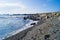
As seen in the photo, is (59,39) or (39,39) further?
(39,39)

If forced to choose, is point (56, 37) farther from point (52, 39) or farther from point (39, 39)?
point (39, 39)

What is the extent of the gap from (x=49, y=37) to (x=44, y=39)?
0.56 metres

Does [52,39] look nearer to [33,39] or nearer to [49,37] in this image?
[49,37]

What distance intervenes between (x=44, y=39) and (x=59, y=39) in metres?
1.28

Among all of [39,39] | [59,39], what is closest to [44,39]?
[39,39]

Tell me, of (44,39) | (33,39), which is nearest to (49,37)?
(44,39)

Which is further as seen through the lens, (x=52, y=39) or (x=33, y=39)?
(x=33, y=39)

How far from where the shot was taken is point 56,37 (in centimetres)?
1210

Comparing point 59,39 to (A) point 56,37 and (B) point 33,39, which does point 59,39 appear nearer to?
(A) point 56,37

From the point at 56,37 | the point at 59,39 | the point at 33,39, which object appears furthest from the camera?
the point at 33,39

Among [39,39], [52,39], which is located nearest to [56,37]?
[52,39]

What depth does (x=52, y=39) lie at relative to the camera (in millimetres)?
11750

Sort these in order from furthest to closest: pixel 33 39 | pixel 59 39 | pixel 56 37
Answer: pixel 33 39 → pixel 56 37 → pixel 59 39

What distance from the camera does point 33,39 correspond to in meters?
13.2
